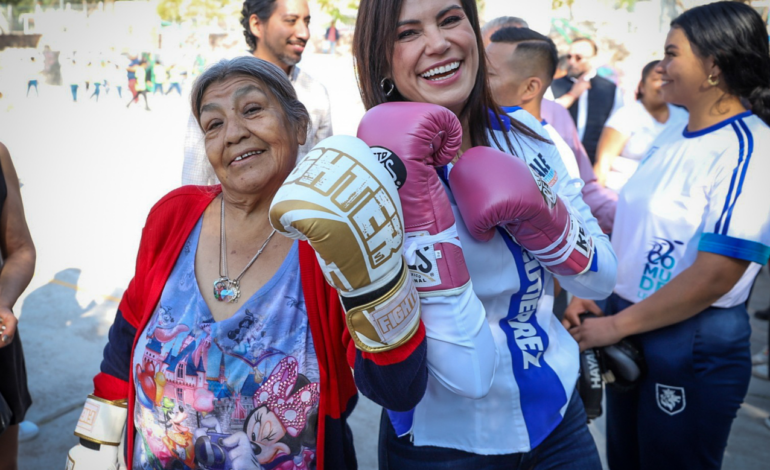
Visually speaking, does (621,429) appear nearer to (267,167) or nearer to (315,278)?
(315,278)

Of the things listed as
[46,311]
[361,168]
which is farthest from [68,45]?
[361,168]

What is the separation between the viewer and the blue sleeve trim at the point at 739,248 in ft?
6.39

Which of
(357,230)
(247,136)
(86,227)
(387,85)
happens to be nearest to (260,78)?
(247,136)

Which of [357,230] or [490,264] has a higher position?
Answer: [357,230]

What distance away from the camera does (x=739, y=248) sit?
1.96 meters

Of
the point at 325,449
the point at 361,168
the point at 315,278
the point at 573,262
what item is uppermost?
the point at 361,168

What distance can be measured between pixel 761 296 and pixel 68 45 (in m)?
16.9

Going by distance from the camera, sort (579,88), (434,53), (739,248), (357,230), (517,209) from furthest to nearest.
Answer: (579,88) → (739,248) → (434,53) → (517,209) → (357,230)

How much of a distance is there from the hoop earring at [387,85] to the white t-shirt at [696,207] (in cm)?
122

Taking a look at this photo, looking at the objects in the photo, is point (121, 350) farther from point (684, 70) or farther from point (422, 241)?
point (684, 70)

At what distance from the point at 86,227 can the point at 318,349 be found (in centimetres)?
703

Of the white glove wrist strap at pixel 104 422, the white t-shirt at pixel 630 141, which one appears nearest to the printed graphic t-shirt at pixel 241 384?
the white glove wrist strap at pixel 104 422

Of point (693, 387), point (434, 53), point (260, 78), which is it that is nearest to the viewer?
point (434, 53)

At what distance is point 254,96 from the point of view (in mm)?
1616
